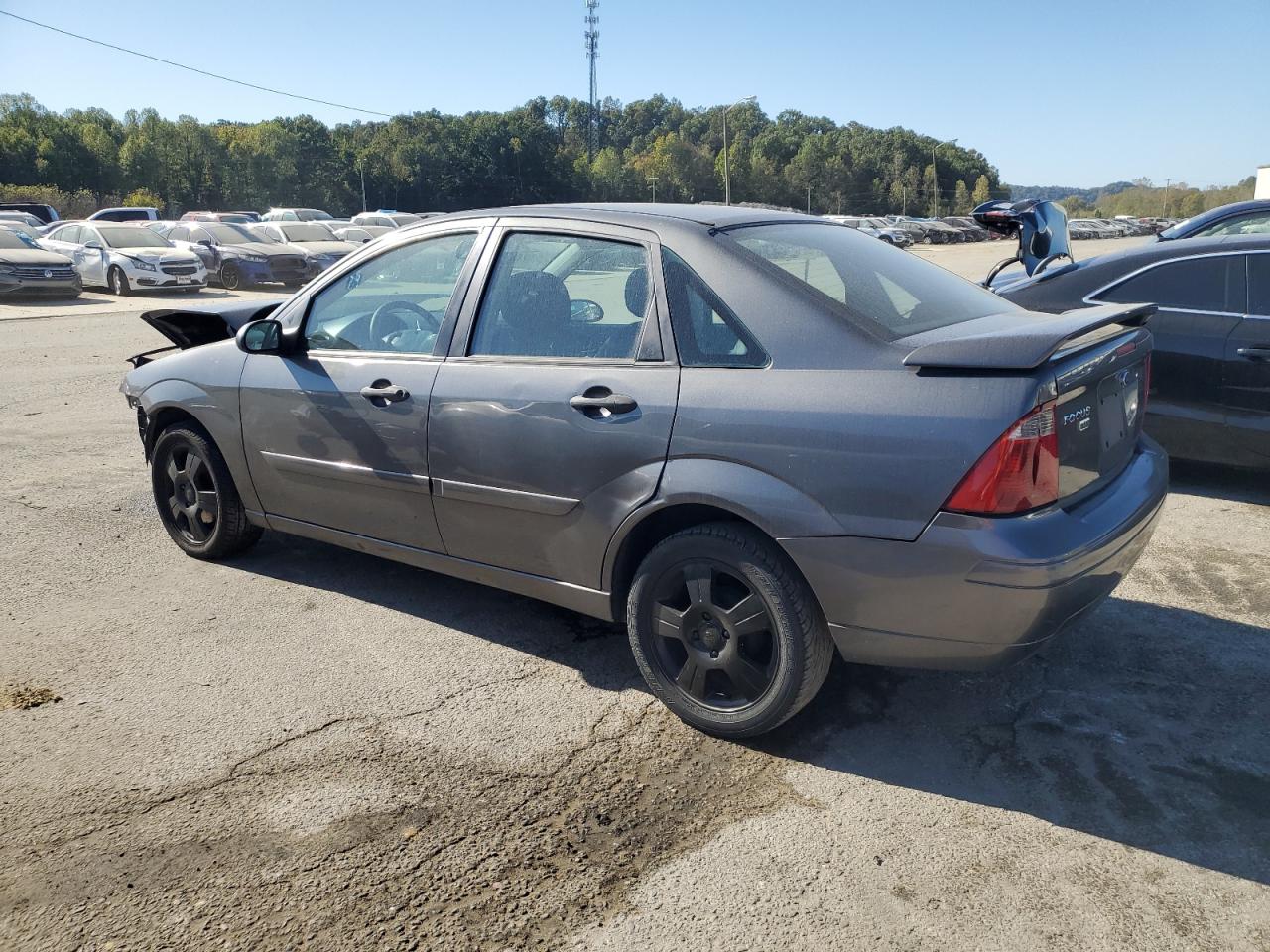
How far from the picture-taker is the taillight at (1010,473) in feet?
8.77

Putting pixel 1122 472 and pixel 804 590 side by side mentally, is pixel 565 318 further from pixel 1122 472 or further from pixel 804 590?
pixel 1122 472

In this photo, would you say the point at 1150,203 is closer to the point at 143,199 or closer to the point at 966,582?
the point at 143,199

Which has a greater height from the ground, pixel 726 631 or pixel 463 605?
pixel 726 631

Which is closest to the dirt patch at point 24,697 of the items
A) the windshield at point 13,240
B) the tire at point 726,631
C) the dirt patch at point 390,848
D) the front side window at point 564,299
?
the dirt patch at point 390,848

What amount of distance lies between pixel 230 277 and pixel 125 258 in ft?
8.58

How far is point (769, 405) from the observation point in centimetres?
299

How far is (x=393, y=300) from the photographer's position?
13.8ft

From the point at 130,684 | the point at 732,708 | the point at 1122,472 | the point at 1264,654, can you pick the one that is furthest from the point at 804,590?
the point at 130,684

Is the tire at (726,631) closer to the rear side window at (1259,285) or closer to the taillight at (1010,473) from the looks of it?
the taillight at (1010,473)

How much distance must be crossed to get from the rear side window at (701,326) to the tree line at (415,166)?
63512mm

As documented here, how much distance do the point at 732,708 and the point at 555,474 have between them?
0.99 metres

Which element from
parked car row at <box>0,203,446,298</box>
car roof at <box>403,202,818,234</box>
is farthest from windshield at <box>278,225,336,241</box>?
car roof at <box>403,202,818,234</box>

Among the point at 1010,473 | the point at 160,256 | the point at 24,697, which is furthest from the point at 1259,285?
the point at 160,256

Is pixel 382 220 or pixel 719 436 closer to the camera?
pixel 719 436
